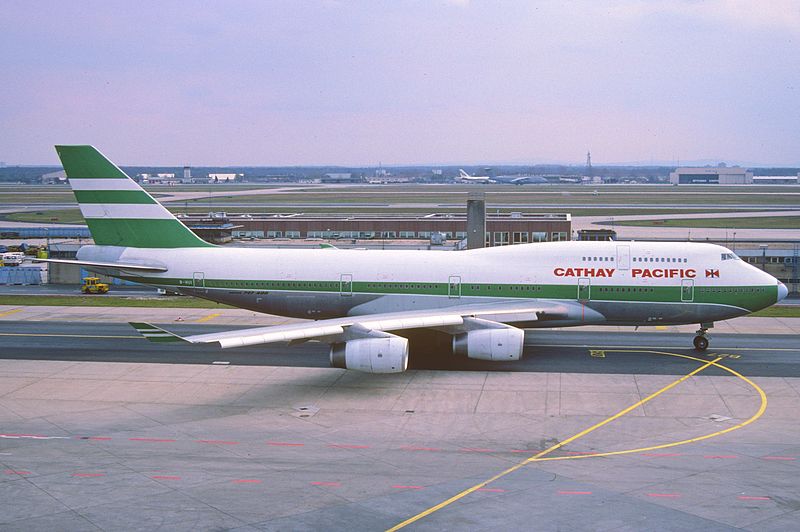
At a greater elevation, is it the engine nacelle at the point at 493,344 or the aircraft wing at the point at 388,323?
the aircraft wing at the point at 388,323

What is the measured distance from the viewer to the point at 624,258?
123ft

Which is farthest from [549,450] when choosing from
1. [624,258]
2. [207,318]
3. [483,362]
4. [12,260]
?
[12,260]

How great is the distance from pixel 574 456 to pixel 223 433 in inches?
431

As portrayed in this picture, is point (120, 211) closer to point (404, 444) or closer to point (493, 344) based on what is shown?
point (493, 344)

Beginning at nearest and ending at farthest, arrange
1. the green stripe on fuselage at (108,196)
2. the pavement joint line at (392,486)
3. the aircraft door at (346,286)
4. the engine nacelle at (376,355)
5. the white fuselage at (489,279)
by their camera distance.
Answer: the pavement joint line at (392,486) < the engine nacelle at (376,355) < the white fuselage at (489,279) < the aircraft door at (346,286) < the green stripe on fuselage at (108,196)

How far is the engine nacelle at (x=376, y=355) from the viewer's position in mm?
30953

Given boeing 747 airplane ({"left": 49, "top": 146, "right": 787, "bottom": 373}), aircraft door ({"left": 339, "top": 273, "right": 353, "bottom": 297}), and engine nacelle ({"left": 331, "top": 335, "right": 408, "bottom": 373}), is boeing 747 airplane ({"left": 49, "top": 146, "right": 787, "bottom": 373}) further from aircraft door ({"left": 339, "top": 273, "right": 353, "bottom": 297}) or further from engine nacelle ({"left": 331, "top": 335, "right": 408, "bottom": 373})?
engine nacelle ({"left": 331, "top": 335, "right": 408, "bottom": 373})

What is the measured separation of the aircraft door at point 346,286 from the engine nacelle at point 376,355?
6996 millimetres

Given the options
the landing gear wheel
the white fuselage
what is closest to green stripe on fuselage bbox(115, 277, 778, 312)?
the white fuselage

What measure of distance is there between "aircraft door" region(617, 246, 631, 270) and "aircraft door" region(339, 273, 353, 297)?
40.4ft

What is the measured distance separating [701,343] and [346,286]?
16.6 m

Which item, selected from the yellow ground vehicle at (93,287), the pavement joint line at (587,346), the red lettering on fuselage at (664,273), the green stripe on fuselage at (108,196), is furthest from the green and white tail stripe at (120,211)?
the red lettering on fuselage at (664,273)

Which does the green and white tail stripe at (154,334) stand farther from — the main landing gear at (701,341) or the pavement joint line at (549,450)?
the main landing gear at (701,341)

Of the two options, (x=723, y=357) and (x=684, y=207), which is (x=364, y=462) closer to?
(x=723, y=357)
